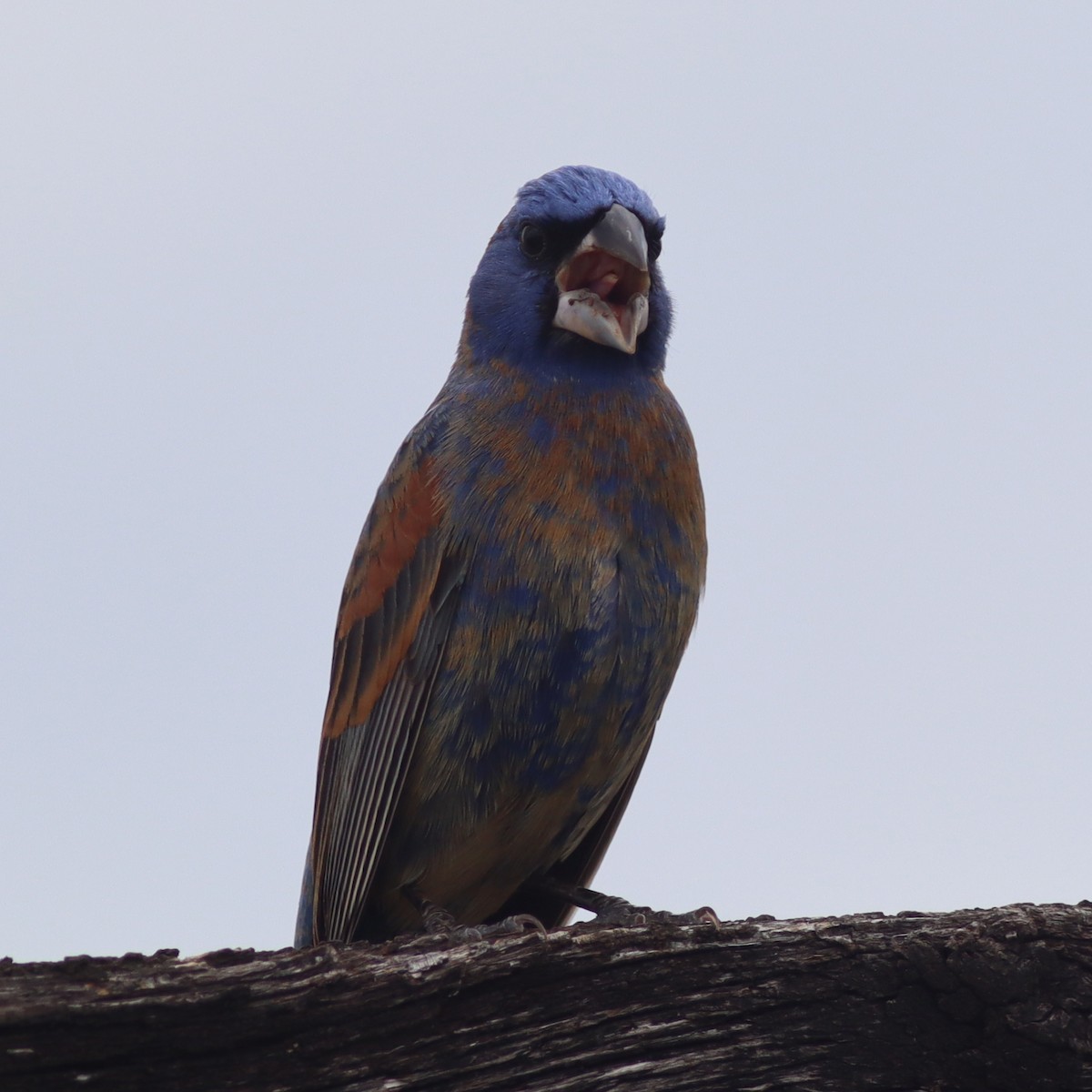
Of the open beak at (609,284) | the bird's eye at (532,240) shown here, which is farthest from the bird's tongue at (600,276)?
the bird's eye at (532,240)

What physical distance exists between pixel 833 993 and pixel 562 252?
120 inches

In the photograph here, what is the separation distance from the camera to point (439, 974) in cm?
303

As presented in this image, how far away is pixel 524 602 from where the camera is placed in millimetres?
4801

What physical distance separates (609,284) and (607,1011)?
298cm

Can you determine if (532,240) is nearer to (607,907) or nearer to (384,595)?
(384,595)

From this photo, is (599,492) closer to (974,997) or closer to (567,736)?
(567,736)

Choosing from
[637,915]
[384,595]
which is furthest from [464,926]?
[384,595]

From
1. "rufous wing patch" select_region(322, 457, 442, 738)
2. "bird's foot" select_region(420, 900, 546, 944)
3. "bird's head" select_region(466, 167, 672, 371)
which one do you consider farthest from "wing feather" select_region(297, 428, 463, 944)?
"bird's head" select_region(466, 167, 672, 371)

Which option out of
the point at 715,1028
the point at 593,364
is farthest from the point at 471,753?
the point at 715,1028

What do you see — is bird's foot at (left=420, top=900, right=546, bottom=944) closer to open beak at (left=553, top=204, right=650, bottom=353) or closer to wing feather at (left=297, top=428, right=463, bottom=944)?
wing feather at (left=297, top=428, right=463, bottom=944)

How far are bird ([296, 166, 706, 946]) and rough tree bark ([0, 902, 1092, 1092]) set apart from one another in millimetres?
1440

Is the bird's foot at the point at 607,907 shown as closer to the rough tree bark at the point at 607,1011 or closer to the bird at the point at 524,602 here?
the bird at the point at 524,602

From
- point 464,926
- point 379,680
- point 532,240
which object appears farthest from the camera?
point 532,240

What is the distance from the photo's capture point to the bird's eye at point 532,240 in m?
5.57
